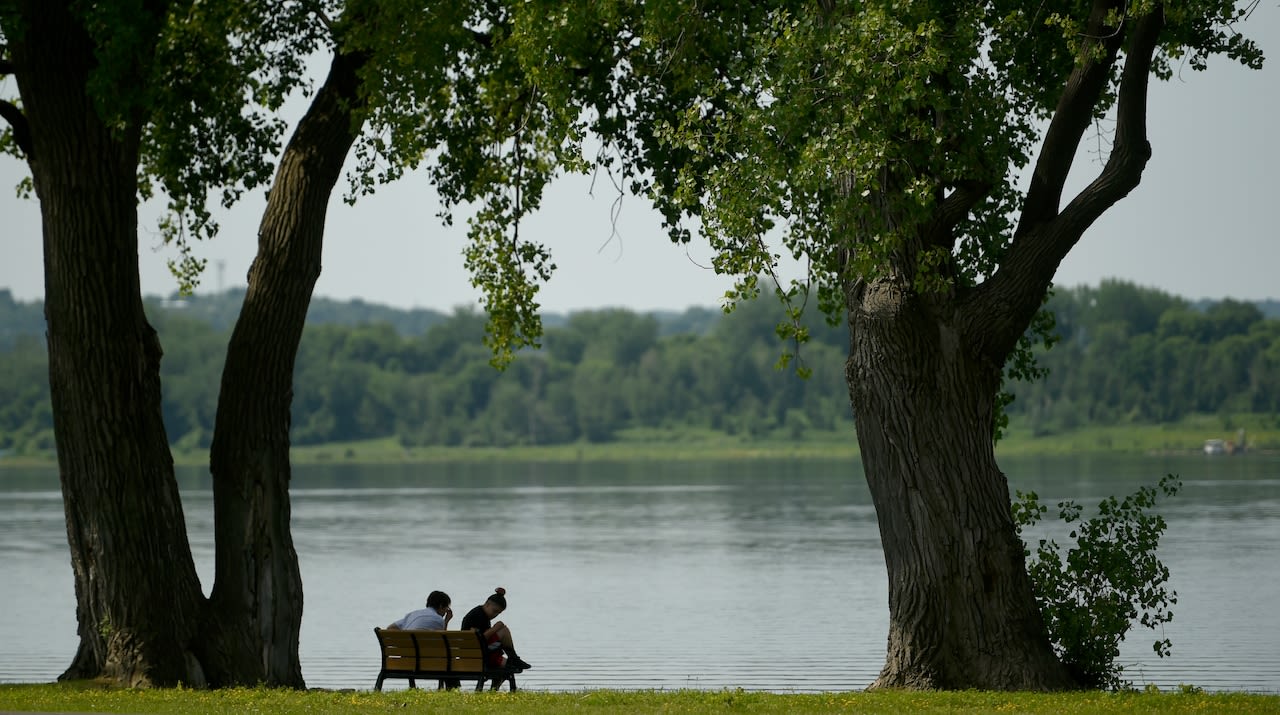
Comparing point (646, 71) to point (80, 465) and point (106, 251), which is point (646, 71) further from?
point (80, 465)

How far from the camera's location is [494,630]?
16750 mm

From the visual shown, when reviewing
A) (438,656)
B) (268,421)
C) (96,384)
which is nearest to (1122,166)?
(438,656)

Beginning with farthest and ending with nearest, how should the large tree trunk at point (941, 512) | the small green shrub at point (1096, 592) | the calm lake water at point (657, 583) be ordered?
1. the calm lake water at point (657, 583)
2. the small green shrub at point (1096, 592)
3. the large tree trunk at point (941, 512)

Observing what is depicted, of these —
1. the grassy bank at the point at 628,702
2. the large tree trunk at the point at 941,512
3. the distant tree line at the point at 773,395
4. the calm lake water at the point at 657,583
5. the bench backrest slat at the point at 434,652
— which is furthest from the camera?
the distant tree line at the point at 773,395

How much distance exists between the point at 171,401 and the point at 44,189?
17783 cm

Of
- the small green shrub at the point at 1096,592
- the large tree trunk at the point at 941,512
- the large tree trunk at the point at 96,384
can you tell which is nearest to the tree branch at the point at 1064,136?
the large tree trunk at the point at 941,512

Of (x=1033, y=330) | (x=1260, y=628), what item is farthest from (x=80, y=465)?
(x=1260, y=628)

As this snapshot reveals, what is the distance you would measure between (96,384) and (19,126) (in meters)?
2.54

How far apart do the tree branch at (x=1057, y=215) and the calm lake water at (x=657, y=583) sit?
6197mm

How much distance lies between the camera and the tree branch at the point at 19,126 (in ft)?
51.6

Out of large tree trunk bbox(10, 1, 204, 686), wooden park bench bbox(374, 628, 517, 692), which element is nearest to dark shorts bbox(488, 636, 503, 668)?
wooden park bench bbox(374, 628, 517, 692)

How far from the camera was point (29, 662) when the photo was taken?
951 inches

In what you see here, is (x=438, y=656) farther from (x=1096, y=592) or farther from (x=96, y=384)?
(x=1096, y=592)

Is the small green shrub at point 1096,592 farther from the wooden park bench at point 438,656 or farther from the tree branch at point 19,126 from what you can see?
the tree branch at point 19,126
